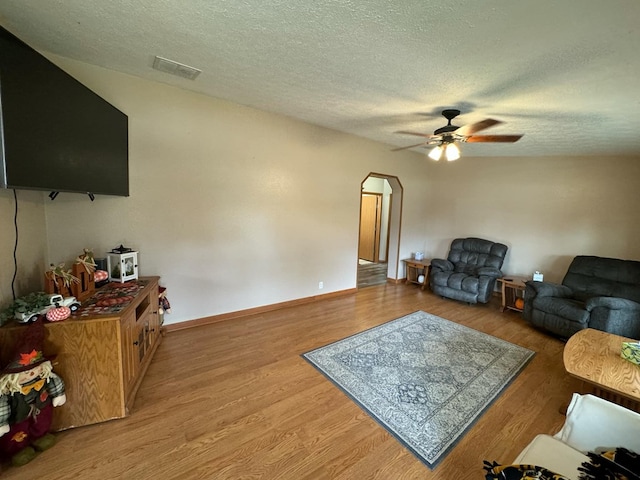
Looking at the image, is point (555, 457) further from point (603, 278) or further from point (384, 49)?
point (603, 278)

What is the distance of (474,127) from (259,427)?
10.4 ft

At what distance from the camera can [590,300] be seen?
313 centimetres

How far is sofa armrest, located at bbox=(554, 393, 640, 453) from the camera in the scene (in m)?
1.18

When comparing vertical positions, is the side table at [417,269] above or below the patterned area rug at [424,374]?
above

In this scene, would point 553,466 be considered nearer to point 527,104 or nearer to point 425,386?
point 425,386

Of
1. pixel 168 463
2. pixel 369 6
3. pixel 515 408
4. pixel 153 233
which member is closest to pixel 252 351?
pixel 168 463

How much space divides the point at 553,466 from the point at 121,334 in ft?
8.28

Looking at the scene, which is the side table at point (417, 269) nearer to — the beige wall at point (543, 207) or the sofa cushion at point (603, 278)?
the beige wall at point (543, 207)

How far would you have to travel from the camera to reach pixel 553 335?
346 centimetres

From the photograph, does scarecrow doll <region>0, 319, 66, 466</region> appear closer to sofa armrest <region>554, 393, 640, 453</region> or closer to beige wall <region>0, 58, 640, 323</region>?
beige wall <region>0, 58, 640, 323</region>

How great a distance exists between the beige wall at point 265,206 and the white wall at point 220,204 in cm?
1

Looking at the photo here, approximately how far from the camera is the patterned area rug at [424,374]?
1.91 m

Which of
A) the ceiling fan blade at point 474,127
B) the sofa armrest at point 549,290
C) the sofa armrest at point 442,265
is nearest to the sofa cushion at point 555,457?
the ceiling fan blade at point 474,127

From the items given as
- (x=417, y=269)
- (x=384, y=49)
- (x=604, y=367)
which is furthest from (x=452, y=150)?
(x=417, y=269)
